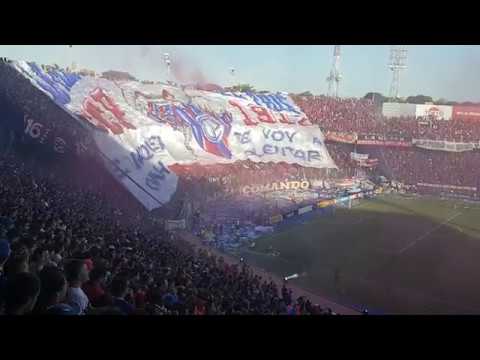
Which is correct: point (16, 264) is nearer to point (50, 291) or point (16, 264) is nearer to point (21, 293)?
point (50, 291)

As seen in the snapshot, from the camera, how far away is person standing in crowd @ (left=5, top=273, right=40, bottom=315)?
6.66 ft

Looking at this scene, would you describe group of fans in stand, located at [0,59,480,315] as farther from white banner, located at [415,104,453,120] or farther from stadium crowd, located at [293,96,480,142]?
white banner, located at [415,104,453,120]

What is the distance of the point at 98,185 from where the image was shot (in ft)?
37.9

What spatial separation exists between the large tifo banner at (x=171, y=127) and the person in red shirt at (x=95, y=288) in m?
8.55

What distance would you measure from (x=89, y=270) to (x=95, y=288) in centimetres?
28

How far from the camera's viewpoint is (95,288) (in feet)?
10.6

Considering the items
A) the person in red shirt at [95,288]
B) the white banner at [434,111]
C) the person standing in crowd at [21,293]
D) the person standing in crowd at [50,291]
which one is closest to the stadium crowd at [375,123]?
the white banner at [434,111]

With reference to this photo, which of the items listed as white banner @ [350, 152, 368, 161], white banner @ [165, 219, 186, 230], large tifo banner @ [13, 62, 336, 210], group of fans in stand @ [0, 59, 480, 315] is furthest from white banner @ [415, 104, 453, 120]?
white banner @ [165, 219, 186, 230]

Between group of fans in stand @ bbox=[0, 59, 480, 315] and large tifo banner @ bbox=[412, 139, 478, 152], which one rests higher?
large tifo banner @ bbox=[412, 139, 478, 152]

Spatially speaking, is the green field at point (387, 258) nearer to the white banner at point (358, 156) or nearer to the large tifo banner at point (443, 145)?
the white banner at point (358, 156)

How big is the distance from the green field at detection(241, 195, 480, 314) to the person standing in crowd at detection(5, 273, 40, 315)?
25.2 feet
